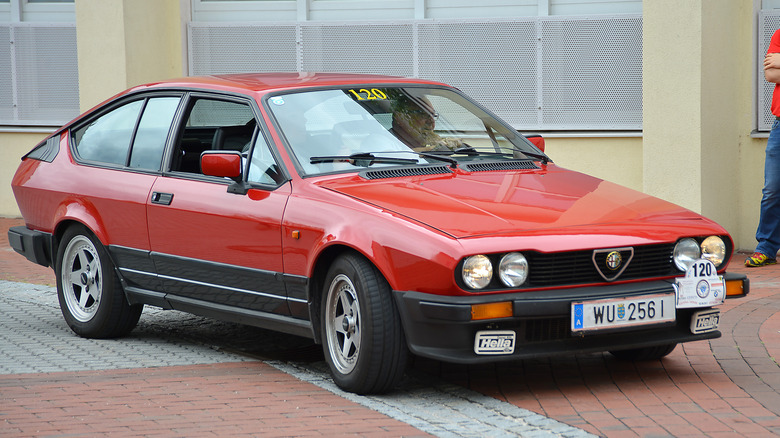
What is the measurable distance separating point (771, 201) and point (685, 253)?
4427 mm

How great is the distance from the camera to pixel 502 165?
6.21 meters

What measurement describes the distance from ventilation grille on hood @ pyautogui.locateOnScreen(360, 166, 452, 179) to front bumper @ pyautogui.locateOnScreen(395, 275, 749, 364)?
925 millimetres

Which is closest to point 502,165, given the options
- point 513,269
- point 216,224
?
point 513,269

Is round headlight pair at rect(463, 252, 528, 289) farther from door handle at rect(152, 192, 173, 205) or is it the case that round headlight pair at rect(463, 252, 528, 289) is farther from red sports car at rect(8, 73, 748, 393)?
door handle at rect(152, 192, 173, 205)

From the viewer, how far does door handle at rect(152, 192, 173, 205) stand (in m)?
6.50

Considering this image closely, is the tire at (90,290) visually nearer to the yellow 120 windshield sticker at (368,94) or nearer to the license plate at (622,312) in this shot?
the yellow 120 windshield sticker at (368,94)

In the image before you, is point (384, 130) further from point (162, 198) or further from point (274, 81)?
point (162, 198)

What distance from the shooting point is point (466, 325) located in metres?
4.97

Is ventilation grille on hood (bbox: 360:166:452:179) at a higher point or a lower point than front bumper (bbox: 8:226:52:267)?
higher

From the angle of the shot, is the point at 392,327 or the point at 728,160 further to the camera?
the point at 728,160

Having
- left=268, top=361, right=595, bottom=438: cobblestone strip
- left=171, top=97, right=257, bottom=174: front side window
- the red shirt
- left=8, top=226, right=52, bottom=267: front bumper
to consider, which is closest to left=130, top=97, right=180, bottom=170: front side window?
left=171, top=97, right=257, bottom=174: front side window

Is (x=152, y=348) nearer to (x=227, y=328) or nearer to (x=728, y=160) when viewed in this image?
(x=227, y=328)

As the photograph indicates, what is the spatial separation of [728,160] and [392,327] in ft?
19.8

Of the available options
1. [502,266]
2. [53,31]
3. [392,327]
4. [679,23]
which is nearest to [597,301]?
[502,266]
